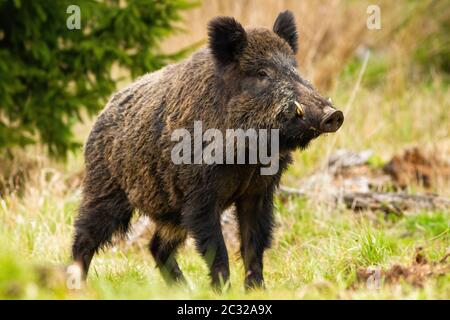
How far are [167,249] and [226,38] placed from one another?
6.22ft

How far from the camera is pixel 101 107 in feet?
27.2

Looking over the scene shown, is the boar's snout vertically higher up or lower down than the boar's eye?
lower down

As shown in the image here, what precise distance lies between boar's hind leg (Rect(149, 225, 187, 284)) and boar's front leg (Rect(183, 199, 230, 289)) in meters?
0.60

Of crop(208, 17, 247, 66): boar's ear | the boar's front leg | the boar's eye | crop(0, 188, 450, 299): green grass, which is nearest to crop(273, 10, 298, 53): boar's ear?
crop(208, 17, 247, 66): boar's ear

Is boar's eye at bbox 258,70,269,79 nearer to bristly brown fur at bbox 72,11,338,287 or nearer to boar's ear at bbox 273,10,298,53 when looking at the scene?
bristly brown fur at bbox 72,11,338,287

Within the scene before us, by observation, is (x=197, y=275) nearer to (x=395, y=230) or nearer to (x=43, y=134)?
(x=395, y=230)

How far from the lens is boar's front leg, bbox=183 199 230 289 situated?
5.02 m

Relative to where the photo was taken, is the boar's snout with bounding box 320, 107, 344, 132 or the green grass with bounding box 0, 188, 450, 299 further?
the boar's snout with bounding box 320, 107, 344, 132

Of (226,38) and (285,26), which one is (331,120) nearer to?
(226,38)

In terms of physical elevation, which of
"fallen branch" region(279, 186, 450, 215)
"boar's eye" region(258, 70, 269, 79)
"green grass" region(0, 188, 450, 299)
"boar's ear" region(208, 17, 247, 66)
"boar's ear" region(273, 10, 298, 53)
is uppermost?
"boar's ear" region(273, 10, 298, 53)

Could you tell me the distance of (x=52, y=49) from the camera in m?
8.23

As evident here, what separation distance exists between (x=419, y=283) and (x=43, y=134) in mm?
5166

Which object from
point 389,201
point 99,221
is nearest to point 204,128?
point 99,221

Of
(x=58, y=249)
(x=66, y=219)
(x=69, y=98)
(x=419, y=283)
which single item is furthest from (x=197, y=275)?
(x=69, y=98)
